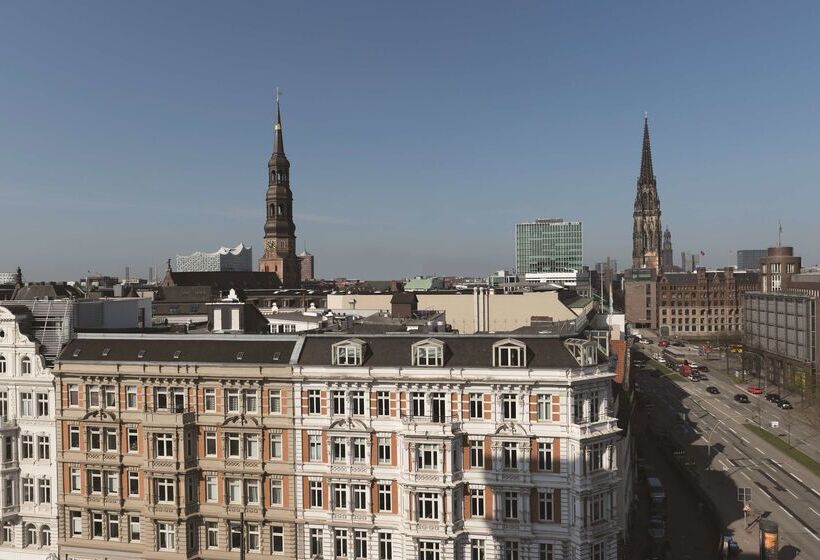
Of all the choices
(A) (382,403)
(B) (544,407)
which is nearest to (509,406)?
(B) (544,407)

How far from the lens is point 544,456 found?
46719 mm

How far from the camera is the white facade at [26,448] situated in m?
55.9

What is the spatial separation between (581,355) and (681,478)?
50.1 m

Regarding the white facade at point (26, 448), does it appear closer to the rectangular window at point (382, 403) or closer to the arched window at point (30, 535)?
the arched window at point (30, 535)

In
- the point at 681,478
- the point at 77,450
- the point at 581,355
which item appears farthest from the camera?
the point at 681,478

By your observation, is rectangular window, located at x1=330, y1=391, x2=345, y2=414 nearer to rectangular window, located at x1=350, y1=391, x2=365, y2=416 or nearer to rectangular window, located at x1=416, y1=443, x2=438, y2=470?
rectangular window, located at x1=350, y1=391, x2=365, y2=416

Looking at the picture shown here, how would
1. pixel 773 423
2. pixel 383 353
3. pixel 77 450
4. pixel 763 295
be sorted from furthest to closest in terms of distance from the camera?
1. pixel 763 295
2. pixel 773 423
3. pixel 77 450
4. pixel 383 353

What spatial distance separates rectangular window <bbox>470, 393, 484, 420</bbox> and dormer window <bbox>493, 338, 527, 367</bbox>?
100.0 inches

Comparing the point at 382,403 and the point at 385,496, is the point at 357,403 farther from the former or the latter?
the point at 385,496

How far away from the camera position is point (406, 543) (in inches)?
1885

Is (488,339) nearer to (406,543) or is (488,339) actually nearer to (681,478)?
(406,543)

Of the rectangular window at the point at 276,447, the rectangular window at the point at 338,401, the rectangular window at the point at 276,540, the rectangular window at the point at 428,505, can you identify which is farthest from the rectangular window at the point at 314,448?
the rectangular window at the point at 428,505

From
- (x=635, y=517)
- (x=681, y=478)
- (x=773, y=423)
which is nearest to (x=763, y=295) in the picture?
(x=773, y=423)

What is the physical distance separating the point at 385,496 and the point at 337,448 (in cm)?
490
